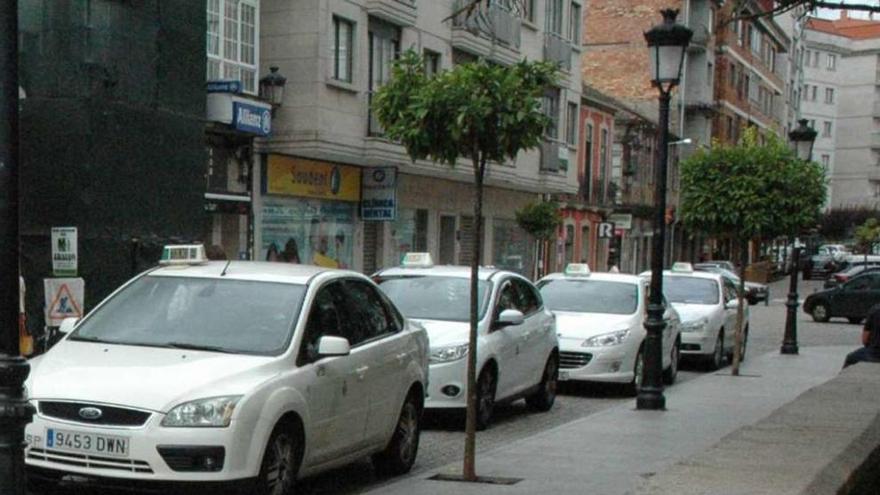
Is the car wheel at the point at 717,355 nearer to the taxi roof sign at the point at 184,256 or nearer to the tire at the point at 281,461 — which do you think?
the taxi roof sign at the point at 184,256

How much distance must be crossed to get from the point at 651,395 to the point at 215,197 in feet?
34.3

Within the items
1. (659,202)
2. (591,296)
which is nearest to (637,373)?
(591,296)

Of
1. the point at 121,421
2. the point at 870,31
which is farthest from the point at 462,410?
the point at 870,31

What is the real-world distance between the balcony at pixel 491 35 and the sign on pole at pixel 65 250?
50.4 ft

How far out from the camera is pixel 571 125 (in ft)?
129

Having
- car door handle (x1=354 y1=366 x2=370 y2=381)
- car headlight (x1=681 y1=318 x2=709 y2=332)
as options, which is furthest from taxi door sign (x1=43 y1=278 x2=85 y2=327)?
car headlight (x1=681 y1=318 x2=709 y2=332)

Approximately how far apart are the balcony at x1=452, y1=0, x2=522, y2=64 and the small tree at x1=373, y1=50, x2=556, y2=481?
62.3 ft

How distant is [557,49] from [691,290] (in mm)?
16621

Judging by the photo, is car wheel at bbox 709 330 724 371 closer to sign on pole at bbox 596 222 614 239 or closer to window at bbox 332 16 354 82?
window at bbox 332 16 354 82

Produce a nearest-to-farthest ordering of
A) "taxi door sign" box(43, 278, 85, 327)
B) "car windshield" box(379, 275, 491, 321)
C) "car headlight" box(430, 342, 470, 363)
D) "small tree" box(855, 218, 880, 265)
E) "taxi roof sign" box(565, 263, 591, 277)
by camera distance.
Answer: "car headlight" box(430, 342, 470, 363), "car windshield" box(379, 275, 491, 321), "taxi door sign" box(43, 278, 85, 327), "taxi roof sign" box(565, 263, 591, 277), "small tree" box(855, 218, 880, 265)

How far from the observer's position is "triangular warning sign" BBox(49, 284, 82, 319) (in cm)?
1379

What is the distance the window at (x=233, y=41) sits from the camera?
841 inches

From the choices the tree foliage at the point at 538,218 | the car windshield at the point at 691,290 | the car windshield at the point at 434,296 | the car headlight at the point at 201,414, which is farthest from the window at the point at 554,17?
the car headlight at the point at 201,414

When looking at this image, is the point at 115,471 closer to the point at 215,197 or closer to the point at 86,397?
the point at 86,397
